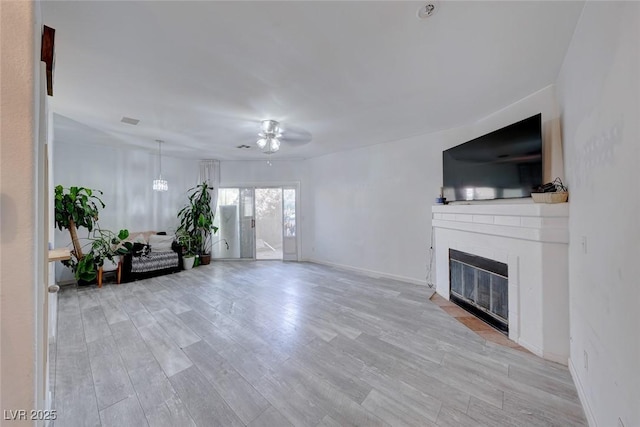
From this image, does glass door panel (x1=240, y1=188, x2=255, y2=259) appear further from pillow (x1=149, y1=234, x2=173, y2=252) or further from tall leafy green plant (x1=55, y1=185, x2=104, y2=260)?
tall leafy green plant (x1=55, y1=185, x2=104, y2=260)

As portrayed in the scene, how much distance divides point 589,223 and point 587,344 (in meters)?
0.80

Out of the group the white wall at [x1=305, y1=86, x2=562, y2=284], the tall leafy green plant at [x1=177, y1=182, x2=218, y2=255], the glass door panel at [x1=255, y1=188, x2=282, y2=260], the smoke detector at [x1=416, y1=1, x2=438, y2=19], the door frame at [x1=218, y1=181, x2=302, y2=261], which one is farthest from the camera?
the glass door panel at [x1=255, y1=188, x2=282, y2=260]

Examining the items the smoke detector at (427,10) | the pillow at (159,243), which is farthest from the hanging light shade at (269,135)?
the pillow at (159,243)

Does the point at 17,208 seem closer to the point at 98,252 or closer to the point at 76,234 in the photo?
the point at 98,252

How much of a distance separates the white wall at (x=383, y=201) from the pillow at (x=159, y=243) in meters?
3.07

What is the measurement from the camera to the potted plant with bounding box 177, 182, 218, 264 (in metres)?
5.39

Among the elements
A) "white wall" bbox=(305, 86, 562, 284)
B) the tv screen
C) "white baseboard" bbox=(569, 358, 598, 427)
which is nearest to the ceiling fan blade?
"white wall" bbox=(305, 86, 562, 284)

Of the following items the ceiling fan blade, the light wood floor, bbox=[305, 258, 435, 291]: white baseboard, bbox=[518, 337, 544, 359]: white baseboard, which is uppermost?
the ceiling fan blade

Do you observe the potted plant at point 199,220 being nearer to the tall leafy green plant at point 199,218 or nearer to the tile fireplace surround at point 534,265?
the tall leafy green plant at point 199,218

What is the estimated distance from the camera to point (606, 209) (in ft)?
3.98

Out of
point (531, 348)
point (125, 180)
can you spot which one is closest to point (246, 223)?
point (125, 180)

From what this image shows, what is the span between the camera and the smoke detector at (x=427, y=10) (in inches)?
54.6

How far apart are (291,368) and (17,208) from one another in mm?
1922

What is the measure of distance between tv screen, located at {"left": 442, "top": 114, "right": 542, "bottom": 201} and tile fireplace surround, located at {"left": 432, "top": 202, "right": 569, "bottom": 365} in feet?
0.96
